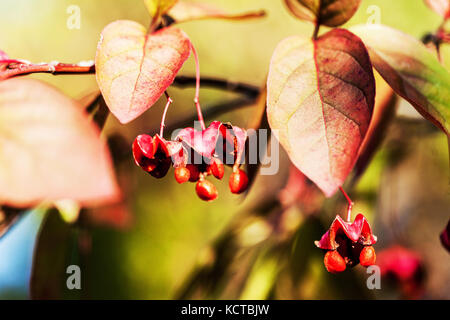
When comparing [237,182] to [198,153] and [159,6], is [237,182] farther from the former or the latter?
[159,6]

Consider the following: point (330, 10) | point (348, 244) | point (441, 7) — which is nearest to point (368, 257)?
point (348, 244)

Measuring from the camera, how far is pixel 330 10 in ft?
1.91

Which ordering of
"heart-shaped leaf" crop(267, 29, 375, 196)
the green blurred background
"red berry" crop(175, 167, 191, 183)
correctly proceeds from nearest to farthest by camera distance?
"heart-shaped leaf" crop(267, 29, 375, 196) → "red berry" crop(175, 167, 191, 183) → the green blurred background

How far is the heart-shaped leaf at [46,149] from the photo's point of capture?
0.54 metres

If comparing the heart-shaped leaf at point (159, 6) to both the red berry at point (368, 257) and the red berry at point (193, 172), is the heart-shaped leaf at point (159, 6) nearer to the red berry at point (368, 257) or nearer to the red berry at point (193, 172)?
the red berry at point (193, 172)

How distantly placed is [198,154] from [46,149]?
18 centimetres

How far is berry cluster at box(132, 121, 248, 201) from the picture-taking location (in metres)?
0.53

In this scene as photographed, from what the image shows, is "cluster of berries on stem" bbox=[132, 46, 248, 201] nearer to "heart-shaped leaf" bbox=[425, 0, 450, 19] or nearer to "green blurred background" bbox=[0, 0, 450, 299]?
"green blurred background" bbox=[0, 0, 450, 299]

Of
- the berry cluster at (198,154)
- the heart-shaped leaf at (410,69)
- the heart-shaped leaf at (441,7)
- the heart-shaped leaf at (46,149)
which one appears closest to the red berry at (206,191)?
the berry cluster at (198,154)

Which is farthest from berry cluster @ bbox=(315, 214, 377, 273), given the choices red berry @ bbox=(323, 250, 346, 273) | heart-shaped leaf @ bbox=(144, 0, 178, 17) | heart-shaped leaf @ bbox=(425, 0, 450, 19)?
heart-shaped leaf @ bbox=(425, 0, 450, 19)

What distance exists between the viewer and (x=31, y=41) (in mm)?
2236

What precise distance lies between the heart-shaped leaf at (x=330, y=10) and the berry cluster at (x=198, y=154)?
18cm

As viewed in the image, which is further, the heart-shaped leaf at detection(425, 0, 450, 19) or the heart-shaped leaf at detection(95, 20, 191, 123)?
the heart-shaped leaf at detection(425, 0, 450, 19)

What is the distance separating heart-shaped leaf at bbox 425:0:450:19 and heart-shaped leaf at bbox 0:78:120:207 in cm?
58
